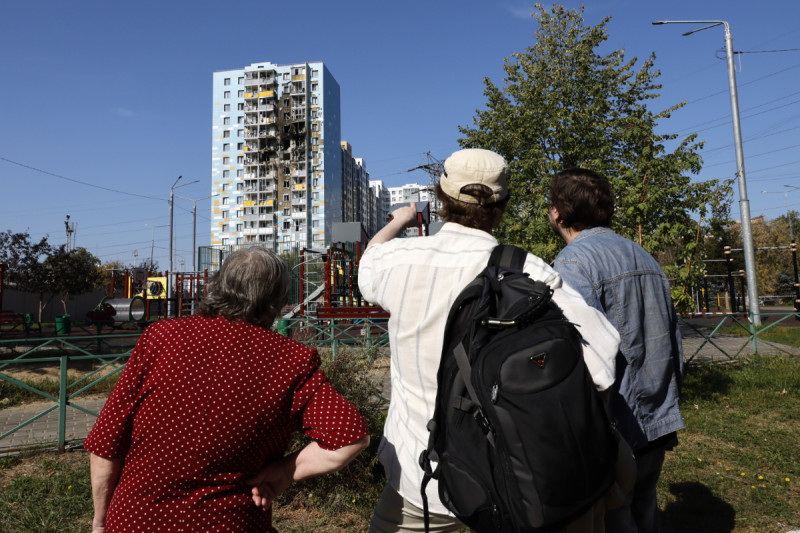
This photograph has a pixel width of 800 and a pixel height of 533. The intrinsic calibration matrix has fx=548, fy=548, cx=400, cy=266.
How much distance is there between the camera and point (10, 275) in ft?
94.6

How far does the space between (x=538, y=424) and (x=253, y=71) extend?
298ft

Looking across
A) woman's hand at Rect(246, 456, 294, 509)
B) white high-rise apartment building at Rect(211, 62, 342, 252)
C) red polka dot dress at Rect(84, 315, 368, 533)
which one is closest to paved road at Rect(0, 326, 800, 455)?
woman's hand at Rect(246, 456, 294, 509)

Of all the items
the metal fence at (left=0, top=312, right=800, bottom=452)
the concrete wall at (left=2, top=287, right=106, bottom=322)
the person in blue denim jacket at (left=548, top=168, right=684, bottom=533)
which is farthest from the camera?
the concrete wall at (left=2, top=287, right=106, bottom=322)

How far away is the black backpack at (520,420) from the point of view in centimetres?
130

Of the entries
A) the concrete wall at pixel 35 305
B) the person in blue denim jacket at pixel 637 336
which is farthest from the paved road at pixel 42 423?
the concrete wall at pixel 35 305

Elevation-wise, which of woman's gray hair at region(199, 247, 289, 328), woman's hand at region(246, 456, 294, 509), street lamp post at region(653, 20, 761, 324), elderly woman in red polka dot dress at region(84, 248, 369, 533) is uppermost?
street lamp post at region(653, 20, 761, 324)

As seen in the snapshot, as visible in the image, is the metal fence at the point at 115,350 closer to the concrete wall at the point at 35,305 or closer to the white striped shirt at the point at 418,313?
the white striped shirt at the point at 418,313

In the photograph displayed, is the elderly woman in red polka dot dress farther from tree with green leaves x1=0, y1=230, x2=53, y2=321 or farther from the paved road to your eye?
tree with green leaves x1=0, y1=230, x2=53, y2=321

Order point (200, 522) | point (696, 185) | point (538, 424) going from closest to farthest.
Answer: point (538, 424)
point (200, 522)
point (696, 185)

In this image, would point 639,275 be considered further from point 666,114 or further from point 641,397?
point 666,114

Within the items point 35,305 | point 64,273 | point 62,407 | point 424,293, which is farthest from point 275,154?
point 424,293

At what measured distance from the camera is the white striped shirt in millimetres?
1689

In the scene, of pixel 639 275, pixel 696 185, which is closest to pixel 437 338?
pixel 639 275

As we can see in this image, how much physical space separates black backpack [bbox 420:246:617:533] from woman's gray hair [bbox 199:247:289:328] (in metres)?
0.61
